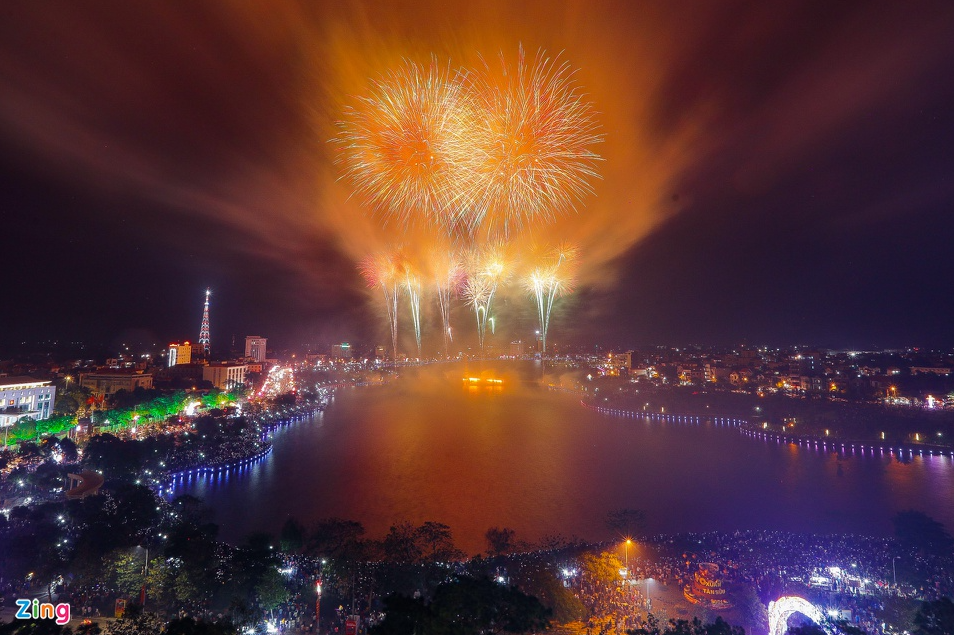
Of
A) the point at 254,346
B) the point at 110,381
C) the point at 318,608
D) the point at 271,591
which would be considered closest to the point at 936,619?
the point at 318,608

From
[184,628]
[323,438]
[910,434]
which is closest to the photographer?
[184,628]

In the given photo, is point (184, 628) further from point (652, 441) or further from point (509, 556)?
point (652, 441)

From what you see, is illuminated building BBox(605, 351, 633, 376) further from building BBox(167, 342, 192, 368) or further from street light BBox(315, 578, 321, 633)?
street light BBox(315, 578, 321, 633)

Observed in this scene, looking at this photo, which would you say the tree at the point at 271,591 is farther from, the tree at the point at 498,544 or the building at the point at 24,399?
the building at the point at 24,399

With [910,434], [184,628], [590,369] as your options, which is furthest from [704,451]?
[590,369]

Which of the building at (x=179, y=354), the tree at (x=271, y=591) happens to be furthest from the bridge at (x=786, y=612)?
the building at (x=179, y=354)
